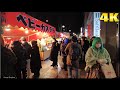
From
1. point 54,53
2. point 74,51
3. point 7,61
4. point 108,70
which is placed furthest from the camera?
point 54,53

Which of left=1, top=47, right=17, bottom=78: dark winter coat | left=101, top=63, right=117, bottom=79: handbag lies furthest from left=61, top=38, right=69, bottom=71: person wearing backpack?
left=1, top=47, right=17, bottom=78: dark winter coat

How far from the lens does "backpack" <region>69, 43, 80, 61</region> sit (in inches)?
332

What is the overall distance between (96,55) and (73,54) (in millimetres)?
647

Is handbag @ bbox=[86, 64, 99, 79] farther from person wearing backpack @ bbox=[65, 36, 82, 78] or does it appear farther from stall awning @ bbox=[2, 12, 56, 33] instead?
stall awning @ bbox=[2, 12, 56, 33]

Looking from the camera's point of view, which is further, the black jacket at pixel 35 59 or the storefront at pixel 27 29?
the black jacket at pixel 35 59

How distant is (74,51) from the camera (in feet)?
27.8

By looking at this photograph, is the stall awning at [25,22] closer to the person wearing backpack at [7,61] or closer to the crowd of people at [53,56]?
the crowd of people at [53,56]

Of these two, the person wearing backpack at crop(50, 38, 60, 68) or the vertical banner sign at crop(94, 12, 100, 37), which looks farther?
the person wearing backpack at crop(50, 38, 60, 68)

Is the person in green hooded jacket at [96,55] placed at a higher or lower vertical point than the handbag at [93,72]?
higher

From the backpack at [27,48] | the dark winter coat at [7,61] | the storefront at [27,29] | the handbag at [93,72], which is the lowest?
the handbag at [93,72]

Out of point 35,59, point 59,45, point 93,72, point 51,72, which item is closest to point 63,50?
point 59,45

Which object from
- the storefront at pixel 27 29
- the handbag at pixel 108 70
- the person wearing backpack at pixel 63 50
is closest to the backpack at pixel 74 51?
the person wearing backpack at pixel 63 50

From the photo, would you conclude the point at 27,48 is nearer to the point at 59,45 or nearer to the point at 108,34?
the point at 59,45

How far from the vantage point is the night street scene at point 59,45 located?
8227 mm
